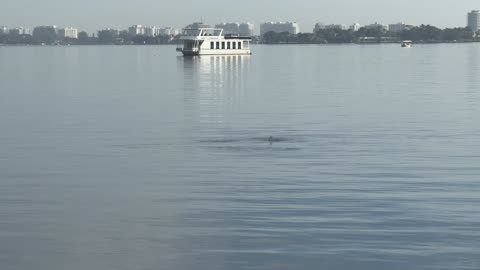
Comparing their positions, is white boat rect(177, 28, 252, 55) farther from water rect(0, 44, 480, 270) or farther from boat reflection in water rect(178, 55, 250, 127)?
water rect(0, 44, 480, 270)

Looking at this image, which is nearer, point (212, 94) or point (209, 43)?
point (212, 94)

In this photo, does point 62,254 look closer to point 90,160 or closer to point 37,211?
point 37,211

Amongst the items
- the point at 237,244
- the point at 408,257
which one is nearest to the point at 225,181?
the point at 237,244

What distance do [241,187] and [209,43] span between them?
119 meters

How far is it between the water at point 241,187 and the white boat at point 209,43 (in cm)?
9260

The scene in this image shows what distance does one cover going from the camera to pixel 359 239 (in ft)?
55.5

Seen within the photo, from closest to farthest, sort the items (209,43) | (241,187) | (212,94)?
(241,187)
(212,94)
(209,43)

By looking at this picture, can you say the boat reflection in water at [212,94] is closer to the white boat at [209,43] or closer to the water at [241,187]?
the water at [241,187]

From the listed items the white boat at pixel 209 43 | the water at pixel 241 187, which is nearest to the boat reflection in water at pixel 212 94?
the water at pixel 241 187

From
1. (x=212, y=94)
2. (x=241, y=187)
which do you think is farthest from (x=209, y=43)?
(x=241, y=187)

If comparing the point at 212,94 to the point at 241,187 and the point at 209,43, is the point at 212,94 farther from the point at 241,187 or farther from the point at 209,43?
the point at 209,43

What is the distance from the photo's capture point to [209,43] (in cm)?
14100

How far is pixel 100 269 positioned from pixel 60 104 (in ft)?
119

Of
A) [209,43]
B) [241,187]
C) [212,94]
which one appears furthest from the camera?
[209,43]
